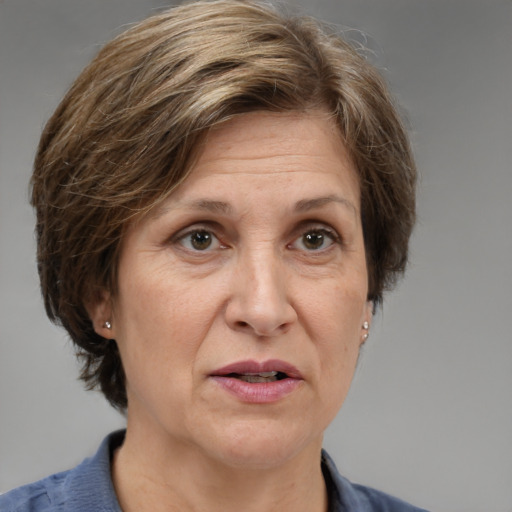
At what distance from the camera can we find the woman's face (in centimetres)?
265

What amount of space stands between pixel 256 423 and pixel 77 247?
68 cm

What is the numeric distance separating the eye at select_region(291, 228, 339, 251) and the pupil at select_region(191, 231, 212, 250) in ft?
0.69

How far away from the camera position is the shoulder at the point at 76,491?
9.73 feet

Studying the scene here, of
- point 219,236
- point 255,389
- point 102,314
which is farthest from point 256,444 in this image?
point 102,314

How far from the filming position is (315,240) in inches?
111

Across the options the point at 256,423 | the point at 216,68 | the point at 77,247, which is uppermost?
the point at 216,68

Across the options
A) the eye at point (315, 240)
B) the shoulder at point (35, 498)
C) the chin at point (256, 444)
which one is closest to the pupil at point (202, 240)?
the eye at point (315, 240)

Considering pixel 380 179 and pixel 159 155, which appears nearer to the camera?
pixel 159 155

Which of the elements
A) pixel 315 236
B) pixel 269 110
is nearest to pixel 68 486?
pixel 315 236

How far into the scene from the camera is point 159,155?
8.87 ft

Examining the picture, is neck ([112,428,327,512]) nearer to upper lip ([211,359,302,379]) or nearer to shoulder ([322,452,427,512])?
shoulder ([322,452,427,512])

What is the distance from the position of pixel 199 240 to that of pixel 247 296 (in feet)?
0.73

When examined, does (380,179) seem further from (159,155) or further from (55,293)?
(55,293)

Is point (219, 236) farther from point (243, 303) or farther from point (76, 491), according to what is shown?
point (76, 491)
